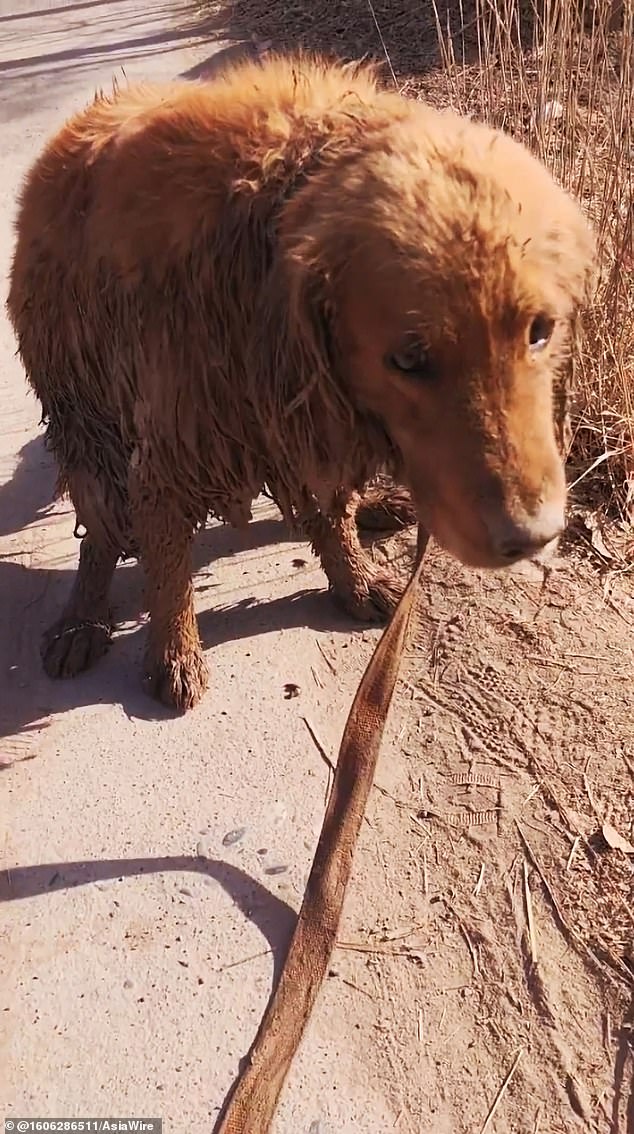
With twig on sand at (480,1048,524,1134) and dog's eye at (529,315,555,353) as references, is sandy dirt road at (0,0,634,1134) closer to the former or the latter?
twig on sand at (480,1048,524,1134)

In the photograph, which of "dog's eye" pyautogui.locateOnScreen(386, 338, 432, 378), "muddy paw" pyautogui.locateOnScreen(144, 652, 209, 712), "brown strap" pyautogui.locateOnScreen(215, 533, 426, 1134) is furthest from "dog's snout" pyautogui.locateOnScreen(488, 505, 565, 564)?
"muddy paw" pyautogui.locateOnScreen(144, 652, 209, 712)

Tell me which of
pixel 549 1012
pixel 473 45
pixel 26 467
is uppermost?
pixel 473 45

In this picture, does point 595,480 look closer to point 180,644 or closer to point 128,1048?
point 180,644

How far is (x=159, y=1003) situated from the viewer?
197cm

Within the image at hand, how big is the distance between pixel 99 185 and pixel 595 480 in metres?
1.74

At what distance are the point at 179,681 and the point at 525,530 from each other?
1.27 metres

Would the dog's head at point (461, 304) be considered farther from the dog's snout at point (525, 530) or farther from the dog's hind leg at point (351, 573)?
the dog's hind leg at point (351, 573)

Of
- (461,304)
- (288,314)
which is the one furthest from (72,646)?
Answer: (461,304)

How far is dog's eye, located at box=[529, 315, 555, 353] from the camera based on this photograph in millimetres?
1529

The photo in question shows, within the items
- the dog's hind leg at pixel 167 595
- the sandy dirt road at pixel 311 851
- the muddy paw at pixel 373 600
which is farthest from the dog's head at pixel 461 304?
the muddy paw at pixel 373 600

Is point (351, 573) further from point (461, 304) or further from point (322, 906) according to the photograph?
point (461, 304)

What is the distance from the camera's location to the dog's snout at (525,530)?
1.50m

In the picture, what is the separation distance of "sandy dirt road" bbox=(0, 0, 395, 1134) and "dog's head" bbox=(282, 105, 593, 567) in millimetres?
1008

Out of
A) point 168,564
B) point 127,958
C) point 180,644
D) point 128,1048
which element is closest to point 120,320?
point 168,564
